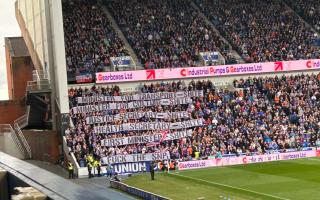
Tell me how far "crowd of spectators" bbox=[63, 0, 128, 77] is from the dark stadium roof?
913 cm

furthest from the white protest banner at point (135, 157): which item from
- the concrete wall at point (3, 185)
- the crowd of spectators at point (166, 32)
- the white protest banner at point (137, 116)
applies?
the concrete wall at point (3, 185)

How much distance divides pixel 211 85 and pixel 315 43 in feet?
40.3

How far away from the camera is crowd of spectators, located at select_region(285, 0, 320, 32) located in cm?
5466

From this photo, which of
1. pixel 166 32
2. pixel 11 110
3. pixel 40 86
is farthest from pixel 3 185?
pixel 11 110

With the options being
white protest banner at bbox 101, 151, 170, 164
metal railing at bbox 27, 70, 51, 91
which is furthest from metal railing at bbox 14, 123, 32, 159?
white protest banner at bbox 101, 151, 170, 164

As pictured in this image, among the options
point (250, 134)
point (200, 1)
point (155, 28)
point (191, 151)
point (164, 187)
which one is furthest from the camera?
point (200, 1)

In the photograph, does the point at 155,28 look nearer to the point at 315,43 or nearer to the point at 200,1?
the point at 200,1

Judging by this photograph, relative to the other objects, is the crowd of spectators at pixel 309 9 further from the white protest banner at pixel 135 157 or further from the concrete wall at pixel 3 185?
the concrete wall at pixel 3 185

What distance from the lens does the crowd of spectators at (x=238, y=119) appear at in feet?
123

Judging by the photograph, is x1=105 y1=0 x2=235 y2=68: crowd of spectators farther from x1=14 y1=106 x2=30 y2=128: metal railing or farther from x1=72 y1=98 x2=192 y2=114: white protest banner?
x1=14 y1=106 x2=30 y2=128: metal railing

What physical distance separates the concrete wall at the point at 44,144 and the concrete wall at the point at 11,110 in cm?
824

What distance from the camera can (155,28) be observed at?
5006 centimetres

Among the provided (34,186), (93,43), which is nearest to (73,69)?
(93,43)

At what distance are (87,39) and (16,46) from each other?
15.9 m
